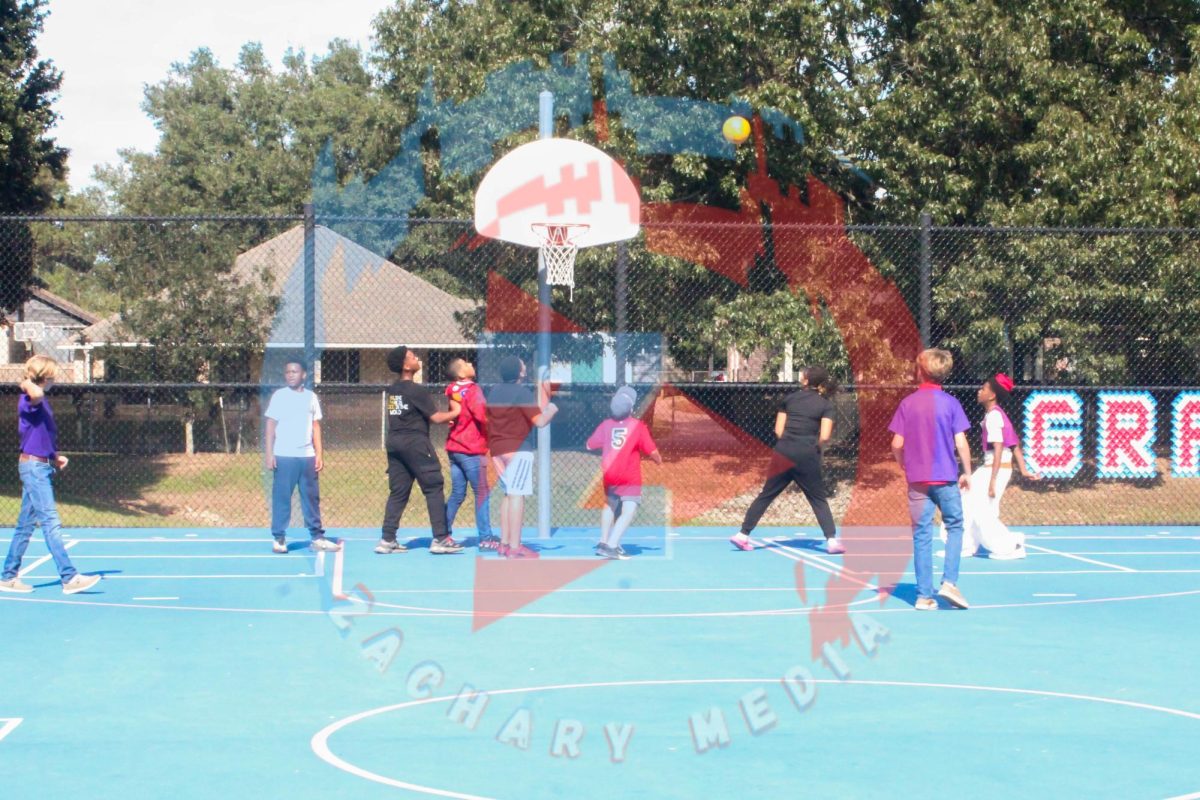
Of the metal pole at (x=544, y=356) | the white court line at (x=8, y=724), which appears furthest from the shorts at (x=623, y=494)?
the white court line at (x=8, y=724)

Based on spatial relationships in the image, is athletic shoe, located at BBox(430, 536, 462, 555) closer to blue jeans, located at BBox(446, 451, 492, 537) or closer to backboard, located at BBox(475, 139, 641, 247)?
blue jeans, located at BBox(446, 451, 492, 537)

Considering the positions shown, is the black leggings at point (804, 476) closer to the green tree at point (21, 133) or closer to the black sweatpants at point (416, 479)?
the black sweatpants at point (416, 479)

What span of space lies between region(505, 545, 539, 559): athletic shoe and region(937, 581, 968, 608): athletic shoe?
420cm

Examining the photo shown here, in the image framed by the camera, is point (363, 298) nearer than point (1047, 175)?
No

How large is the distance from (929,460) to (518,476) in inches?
158

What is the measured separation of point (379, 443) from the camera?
85.6 ft

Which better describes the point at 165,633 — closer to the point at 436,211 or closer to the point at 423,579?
the point at 423,579

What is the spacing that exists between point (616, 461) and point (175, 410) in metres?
16.1

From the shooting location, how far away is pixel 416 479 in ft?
44.5

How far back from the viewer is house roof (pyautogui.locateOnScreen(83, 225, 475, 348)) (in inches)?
1335

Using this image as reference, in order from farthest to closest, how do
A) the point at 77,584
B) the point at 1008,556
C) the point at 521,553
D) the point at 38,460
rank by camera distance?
the point at 1008,556 < the point at 521,553 < the point at 77,584 < the point at 38,460

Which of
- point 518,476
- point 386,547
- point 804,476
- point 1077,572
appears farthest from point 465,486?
point 1077,572

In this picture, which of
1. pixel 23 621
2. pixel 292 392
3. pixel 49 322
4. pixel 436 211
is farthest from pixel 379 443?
pixel 49 322

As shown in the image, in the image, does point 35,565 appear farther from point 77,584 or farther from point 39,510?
point 39,510
